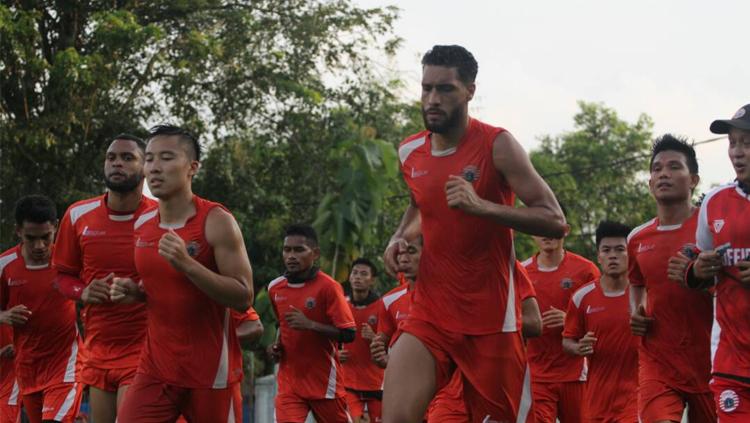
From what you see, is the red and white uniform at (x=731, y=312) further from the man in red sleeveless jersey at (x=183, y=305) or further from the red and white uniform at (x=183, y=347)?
the red and white uniform at (x=183, y=347)

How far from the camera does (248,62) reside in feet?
91.9

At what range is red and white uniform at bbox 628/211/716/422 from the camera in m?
9.14

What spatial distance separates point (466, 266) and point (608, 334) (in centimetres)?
507

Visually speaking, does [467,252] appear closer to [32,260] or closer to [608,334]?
[608,334]

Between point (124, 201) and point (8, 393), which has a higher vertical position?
point (124, 201)

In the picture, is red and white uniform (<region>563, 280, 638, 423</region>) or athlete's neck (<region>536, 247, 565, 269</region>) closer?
red and white uniform (<region>563, 280, 638, 423</region>)

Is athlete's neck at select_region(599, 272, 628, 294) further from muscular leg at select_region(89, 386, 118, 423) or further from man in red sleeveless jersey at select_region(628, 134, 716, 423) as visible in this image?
muscular leg at select_region(89, 386, 118, 423)

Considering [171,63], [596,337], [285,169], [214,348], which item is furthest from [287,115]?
[214,348]

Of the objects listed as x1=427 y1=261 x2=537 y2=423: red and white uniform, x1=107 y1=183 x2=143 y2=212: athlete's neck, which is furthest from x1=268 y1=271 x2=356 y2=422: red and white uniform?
x1=107 y1=183 x2=143 y2=212: athlete's neck

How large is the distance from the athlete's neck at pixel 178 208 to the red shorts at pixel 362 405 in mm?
8714

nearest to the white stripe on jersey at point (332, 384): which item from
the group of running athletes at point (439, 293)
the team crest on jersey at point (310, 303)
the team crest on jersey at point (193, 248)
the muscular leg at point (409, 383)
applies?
the team crest on jersey at point (310, 303)

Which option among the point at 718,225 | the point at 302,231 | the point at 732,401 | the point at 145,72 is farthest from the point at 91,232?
the point at 145,72

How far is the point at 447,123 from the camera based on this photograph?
7.29 m

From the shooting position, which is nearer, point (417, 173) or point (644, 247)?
point (417, 173)
